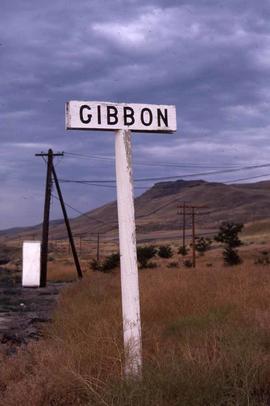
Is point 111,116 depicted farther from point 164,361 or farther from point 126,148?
point 164,361

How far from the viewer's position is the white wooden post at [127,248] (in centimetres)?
727

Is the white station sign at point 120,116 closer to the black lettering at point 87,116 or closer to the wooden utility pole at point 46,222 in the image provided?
the black lettering at point 87,116

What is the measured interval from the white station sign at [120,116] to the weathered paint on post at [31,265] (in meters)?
31.5

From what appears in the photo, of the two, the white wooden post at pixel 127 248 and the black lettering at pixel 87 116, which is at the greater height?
the black lettering at pixel 87 116

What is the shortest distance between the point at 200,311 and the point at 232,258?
42.7 m

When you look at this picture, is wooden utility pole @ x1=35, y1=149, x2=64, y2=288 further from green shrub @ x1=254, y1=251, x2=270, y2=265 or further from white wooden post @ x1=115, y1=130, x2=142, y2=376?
white wooden post @ x1=115, y1=130, x2=142, y2=376

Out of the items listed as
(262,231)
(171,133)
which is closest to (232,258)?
(171,133)

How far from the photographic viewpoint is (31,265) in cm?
3969

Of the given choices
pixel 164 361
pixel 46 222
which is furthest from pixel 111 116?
pixel 46 222

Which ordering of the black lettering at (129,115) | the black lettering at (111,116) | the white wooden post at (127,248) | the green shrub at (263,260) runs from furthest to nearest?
the green shrub at (263,260) → the black lettering at (129,115) → the black lettering at (111,116) → the white wooden post at (127,248)

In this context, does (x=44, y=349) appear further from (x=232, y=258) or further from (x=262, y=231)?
(x=262, y=231)

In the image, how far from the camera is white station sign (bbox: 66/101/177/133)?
7398 mm

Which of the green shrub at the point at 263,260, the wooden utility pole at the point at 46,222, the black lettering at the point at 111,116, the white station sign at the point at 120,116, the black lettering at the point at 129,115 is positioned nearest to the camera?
the white station sign at the point at 120,116

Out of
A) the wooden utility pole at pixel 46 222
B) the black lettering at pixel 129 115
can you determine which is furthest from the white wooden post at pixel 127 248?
the wooden utility pole at pixel 46 222
